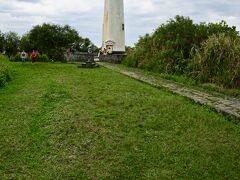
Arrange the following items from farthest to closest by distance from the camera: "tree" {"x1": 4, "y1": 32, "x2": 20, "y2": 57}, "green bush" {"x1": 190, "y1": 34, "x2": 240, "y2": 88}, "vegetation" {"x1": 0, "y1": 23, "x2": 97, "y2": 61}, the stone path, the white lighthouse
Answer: "tree" {"x1": 4, "y1": 32, "x2": 20, "y2": 57}, the white lighthouse, "vegetation" {"x1": 0, "y1": 23, "x2": 97, "y2": 61}, "green bush" {"x1": 190, "y1": 34, "x2": 240, "y2": 88}, the stone path

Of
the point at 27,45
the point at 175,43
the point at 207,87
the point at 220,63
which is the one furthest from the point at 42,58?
the point at 207,87

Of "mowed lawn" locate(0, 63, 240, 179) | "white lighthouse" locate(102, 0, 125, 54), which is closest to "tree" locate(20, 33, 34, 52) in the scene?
"white lighthouse" locate(102, 0, 125, 54)

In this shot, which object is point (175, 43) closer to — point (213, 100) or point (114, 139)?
point (213, 100)

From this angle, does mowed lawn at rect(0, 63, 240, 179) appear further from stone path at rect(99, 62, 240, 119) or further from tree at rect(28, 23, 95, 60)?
tree at rect(28, 23, 95, 60)

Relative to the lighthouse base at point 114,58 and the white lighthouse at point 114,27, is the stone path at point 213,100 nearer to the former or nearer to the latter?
the lighthouse base at point 114,58

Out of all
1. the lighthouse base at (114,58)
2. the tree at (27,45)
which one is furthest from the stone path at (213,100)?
the tree at (27,45)

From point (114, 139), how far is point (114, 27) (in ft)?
82.1

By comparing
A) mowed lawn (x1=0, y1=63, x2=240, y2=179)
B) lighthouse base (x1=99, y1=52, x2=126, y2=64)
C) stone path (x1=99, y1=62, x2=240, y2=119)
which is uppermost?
lighthouse base (x1=99, y1=52, x2=126, y2=64)

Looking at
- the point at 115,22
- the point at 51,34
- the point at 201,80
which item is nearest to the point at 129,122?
the point at 201,80

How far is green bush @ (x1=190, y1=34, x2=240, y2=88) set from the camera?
1133cm

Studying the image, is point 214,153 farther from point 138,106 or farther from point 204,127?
point 138,106

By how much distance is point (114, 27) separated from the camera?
30234mm

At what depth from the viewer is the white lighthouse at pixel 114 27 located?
3002 cm

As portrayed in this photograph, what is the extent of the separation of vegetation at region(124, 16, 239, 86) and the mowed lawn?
6.22 meters
